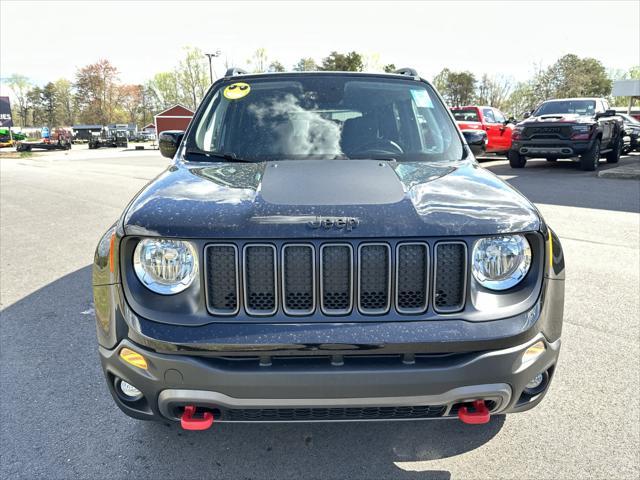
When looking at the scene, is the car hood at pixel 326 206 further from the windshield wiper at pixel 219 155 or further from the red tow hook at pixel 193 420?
the red tow hook at pixel 193 420

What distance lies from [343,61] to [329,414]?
63242 mm

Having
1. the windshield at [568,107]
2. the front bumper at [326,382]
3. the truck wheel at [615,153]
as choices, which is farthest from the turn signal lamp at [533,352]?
the truck wheel at [615,153]

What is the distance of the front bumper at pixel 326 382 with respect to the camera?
182 centimetres

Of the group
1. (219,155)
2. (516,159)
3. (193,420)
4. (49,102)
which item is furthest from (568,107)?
(49,102)

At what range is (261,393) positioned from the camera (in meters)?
1.83

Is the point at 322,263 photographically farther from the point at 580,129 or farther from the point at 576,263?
the point at 580,129

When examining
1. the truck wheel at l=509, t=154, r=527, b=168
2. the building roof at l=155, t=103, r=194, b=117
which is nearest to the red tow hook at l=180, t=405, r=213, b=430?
the truck wheel at l=509, t=154, r=527, b=168

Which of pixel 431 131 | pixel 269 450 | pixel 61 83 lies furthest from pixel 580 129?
pixel 61 83

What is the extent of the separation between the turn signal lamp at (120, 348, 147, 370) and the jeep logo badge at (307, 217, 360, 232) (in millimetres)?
810

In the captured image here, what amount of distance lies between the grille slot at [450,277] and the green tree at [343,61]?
6107 cm

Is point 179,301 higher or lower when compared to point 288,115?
lower

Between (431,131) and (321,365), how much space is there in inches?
78.9

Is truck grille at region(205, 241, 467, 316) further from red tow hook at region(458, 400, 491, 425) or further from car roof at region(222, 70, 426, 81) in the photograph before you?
car roof at region(222, 70, 426, 81)

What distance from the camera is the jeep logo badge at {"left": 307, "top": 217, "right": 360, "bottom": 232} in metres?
1.88
